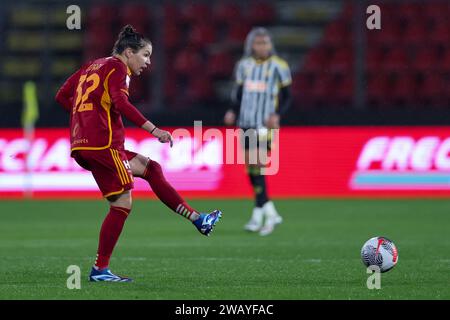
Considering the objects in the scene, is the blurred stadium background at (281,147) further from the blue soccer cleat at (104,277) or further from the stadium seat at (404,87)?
the blue soccer cleat at (104,277)

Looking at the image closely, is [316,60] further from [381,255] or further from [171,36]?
[381,255]

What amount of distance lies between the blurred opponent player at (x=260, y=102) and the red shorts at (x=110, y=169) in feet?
14.8

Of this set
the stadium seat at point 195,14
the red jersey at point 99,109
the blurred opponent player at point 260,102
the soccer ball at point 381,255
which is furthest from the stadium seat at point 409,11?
the red jersey at point 99,109

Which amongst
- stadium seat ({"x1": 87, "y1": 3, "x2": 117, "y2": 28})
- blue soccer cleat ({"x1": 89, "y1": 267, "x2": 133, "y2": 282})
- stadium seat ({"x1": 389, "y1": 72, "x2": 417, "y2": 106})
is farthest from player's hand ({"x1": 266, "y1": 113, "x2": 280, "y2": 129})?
stadium seat ({"x1": 87, "y1": 3, "x2": 117, "y2": 28})

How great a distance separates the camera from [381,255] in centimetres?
764

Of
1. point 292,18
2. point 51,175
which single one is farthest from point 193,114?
point 292,18

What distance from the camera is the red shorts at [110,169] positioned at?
7.36 meters

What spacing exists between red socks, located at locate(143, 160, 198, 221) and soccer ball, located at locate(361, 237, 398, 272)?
Result: 4.10ft

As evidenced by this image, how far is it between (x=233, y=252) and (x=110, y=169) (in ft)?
8.50

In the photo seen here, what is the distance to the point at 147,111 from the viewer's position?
1800 centimetres

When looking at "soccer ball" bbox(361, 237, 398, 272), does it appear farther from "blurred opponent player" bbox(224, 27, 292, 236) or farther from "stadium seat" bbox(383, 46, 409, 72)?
"stadium seat" bbox(383, 46, 409, 72)

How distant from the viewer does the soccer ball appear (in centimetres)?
762

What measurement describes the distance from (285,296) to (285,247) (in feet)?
11.7
